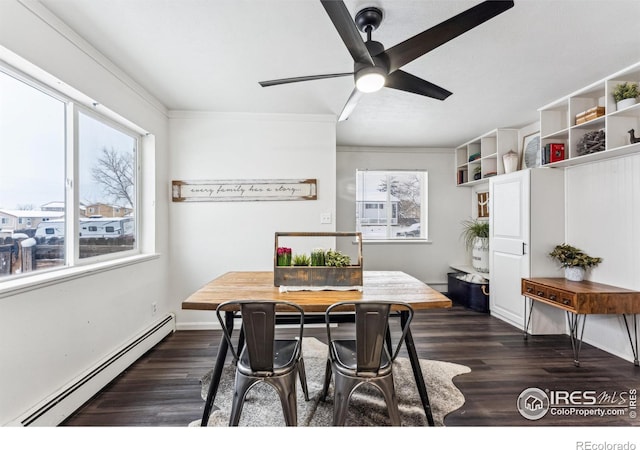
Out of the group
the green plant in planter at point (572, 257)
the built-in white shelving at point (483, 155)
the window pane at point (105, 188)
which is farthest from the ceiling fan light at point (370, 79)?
the built-in white shelving at point (483, 155)

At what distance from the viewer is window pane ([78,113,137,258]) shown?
216 centimetres

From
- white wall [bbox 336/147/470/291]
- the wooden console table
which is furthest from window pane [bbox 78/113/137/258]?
the wooden console table

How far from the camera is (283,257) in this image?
6.40 ft

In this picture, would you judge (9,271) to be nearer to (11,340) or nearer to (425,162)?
(11,340)

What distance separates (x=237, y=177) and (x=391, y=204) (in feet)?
8.79

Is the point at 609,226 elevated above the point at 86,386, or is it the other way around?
the point at 609,226

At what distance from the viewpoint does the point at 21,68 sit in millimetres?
1646

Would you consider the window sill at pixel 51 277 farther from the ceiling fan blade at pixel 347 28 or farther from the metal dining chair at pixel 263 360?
the ceiling fan blade at pixel 347 28

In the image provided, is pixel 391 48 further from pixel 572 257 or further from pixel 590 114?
pixel 572 257

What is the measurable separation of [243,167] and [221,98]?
0.73 m

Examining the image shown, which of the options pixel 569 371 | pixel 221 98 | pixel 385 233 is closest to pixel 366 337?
pixel 569 371

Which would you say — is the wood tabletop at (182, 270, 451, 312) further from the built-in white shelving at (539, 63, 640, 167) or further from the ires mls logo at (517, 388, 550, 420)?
the built-in white shelving at (539, 63, 640, 167)

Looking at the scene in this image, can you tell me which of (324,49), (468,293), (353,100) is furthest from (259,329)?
(468,293)

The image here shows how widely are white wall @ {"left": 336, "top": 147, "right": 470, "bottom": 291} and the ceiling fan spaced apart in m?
3.01
